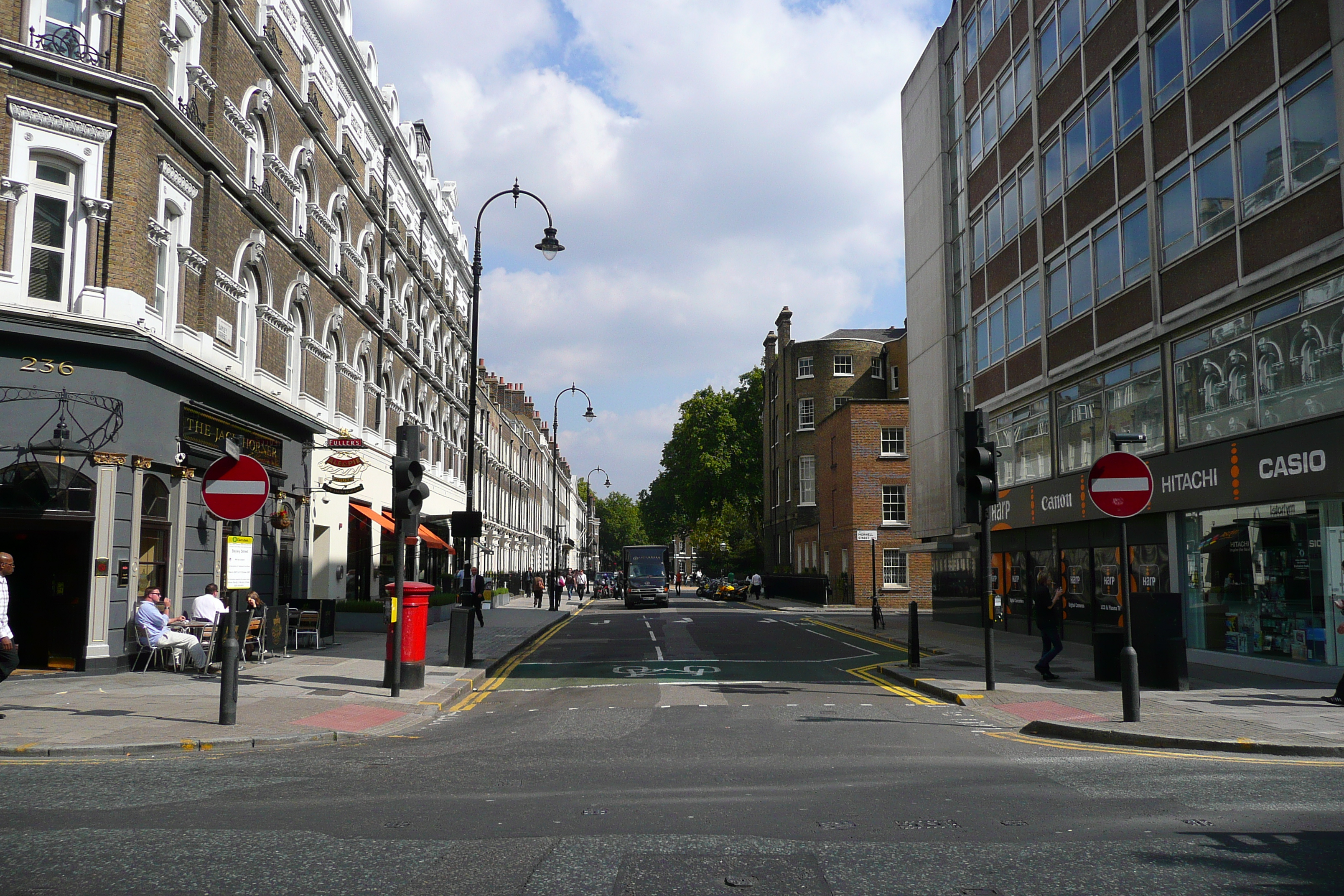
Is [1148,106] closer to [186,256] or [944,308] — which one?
[944,308]

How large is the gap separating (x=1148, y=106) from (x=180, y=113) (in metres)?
17.5

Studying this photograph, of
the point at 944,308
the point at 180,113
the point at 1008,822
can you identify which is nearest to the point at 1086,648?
the point at 944,308

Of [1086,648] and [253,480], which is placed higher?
[253,480]

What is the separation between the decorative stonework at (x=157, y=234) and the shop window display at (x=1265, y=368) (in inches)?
686

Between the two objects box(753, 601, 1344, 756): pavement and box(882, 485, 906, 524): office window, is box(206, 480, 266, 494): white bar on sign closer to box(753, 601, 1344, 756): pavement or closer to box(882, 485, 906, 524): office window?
box(753, 601, 1344, 756): pavement

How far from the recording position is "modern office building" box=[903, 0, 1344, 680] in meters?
14.5

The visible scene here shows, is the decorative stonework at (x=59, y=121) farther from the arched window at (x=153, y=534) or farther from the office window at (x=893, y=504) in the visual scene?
the office window at (x=893, y=504)

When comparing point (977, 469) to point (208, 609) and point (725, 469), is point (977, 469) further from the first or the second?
point (725, 469)

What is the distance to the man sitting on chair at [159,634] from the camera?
1486 centimetres

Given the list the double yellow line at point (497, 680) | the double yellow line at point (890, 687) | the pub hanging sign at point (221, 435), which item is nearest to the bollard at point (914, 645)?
the double yellow line at point (890, 687)

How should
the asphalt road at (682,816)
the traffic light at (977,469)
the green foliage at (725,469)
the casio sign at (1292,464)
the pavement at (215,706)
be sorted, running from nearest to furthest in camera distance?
the asphalt road at (682,816) → the pavement at (215,706) → the traffic light at (977,469) → the casio sign at (1292,464) → the green foliage at (725,469)

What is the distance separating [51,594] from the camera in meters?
14.8

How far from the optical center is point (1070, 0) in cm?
2330

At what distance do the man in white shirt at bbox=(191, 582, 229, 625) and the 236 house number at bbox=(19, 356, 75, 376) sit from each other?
12.9 feet
